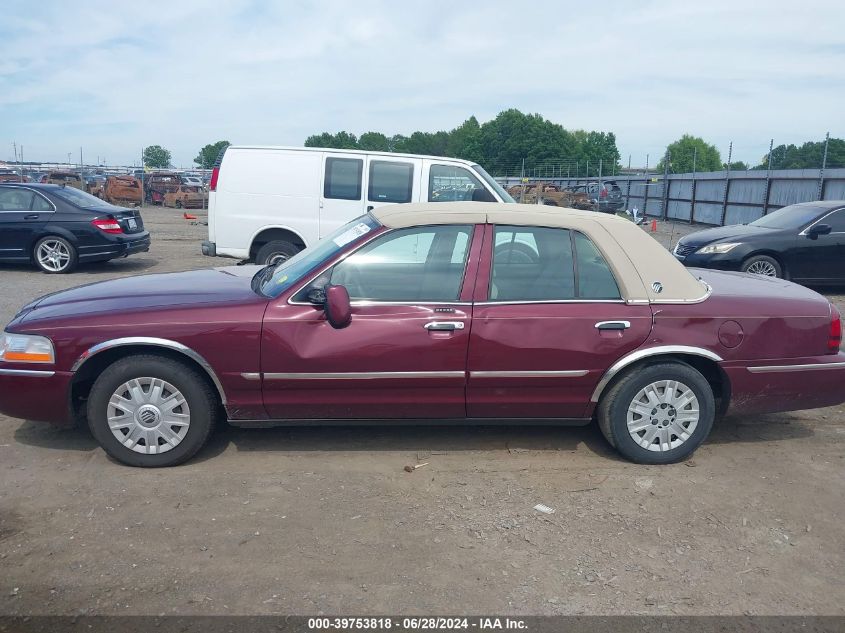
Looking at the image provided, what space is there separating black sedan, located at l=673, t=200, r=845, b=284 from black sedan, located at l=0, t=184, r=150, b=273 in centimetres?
936

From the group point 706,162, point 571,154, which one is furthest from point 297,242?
point 706,162

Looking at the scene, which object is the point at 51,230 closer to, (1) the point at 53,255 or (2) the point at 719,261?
(1) the point at 53,255

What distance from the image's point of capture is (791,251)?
408 inches

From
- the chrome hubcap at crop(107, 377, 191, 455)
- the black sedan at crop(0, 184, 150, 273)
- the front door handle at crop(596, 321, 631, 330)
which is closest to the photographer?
the chrome hubcap at crop(107, 377, 191, 455)

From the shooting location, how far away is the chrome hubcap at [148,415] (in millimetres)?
4160

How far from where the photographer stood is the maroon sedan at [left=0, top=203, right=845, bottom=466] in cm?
417

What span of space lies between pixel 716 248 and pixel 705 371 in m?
6.52

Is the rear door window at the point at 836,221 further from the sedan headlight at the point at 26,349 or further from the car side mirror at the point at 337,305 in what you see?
the sedan headlight at the point at 26,349

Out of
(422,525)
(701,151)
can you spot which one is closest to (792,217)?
(422,525)

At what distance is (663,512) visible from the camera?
3852 millimetres

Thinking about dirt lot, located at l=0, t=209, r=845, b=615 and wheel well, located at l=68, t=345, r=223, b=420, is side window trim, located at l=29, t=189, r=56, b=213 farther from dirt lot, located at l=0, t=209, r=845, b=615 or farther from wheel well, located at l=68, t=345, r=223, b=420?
wheel well, located at l=68, t=345, r=223, b=420

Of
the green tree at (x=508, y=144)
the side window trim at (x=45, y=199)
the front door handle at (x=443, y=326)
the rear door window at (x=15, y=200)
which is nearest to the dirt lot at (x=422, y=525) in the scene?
the front door handle at (x=443, y=326)

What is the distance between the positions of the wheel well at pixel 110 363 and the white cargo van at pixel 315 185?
19.1 feet

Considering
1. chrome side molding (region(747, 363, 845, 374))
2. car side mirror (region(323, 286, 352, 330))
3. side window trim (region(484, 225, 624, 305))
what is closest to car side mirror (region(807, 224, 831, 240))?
chrome side molding (region(747, 363, 845, 374))
